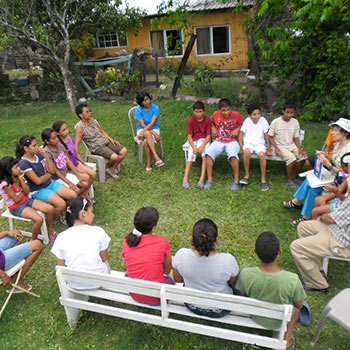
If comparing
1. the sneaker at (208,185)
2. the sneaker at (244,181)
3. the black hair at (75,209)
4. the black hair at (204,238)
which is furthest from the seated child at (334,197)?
the black hair at (75,209)

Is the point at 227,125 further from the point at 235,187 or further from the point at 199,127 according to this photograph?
the point at 235,187

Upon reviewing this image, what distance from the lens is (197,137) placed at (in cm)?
529

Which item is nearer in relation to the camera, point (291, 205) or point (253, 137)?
point (291, 205)

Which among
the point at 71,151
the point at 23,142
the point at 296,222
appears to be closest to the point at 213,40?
the point at 71,151

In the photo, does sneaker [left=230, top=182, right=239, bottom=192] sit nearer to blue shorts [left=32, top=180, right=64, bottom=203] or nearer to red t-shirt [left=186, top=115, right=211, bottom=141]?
red t-shirt [left=186, top=115, right=211, bottom=141]

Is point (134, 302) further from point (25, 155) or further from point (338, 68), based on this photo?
point (338, 68)

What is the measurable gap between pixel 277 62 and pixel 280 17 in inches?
39.3

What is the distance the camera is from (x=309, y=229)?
3.23m

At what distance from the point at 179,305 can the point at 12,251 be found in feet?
5.30

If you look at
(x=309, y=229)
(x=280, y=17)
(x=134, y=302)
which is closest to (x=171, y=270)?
(x=134, y=302)

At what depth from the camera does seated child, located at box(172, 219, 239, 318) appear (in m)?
2.39

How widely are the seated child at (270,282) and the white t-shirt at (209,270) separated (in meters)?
0.15

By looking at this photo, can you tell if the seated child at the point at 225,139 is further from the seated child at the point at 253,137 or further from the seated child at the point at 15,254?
the seated child at the point at 15,254

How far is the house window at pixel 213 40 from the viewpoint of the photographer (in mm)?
13477
